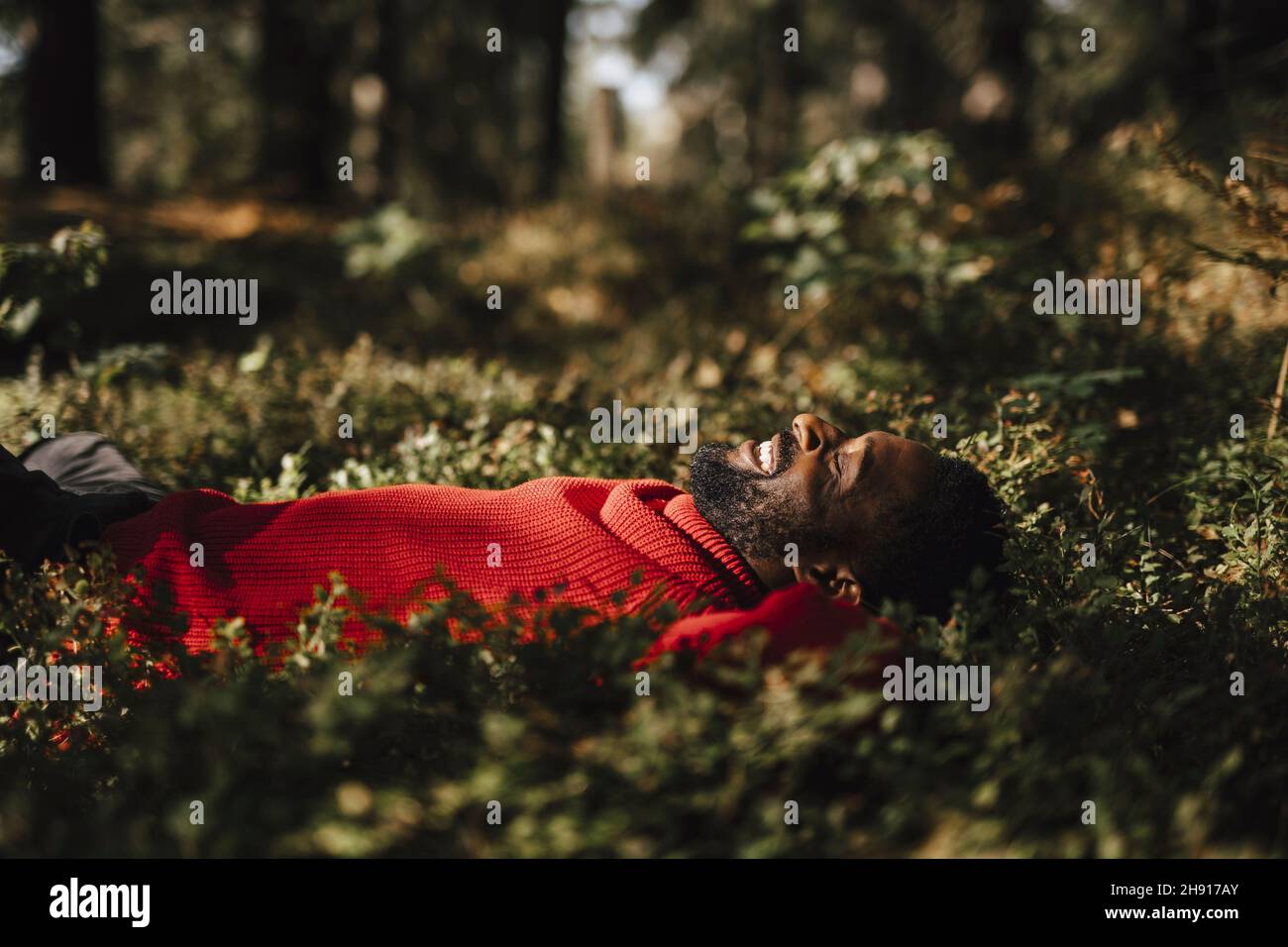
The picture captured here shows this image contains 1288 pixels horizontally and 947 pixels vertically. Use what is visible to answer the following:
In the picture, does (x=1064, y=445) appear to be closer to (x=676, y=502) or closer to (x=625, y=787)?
(x=676, y=502)

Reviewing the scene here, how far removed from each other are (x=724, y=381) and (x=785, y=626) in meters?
3.91

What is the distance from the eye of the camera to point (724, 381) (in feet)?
20.3

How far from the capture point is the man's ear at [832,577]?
10.2 ft

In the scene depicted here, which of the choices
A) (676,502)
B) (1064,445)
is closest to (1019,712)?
(676,502)

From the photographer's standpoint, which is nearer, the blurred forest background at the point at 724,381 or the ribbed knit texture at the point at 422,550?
the blurred forest background at the point at 724,381

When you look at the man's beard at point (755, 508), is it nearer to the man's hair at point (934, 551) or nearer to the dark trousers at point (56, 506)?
the man's hair at point (934, 551)

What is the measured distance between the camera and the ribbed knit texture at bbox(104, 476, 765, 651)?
2.92 m

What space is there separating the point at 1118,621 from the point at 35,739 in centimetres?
336

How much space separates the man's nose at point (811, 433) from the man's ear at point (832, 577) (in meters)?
0.39
